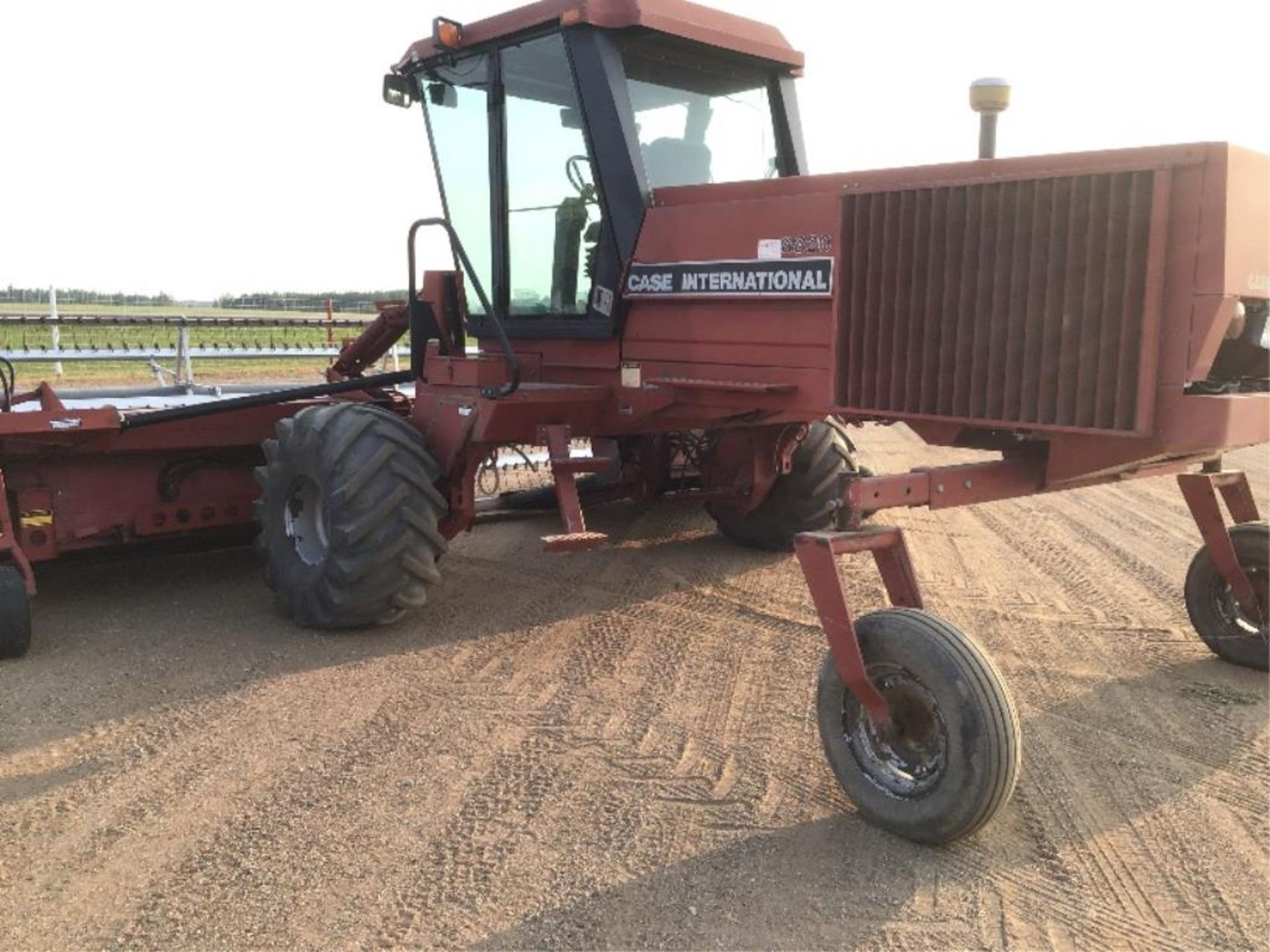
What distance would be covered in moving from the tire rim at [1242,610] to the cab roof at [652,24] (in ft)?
11.0

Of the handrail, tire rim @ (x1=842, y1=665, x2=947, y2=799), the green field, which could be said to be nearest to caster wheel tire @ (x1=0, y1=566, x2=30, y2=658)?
the handrail

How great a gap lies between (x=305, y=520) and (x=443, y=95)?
2516 mm

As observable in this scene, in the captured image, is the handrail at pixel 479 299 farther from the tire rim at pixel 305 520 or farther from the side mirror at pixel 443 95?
the tire rim at pixel 305 520

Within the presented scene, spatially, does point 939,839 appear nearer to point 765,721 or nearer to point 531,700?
point 765,721

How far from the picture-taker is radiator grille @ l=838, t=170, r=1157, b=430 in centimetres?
330

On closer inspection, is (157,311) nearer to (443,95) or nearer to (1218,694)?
(443,95)

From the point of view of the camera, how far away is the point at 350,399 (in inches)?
260

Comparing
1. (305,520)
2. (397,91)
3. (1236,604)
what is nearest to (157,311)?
(397,91)

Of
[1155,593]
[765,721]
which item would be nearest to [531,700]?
[765,721]

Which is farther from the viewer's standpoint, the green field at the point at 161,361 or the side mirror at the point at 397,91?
the green field at the point at 161,361

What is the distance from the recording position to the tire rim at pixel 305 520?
212 inches

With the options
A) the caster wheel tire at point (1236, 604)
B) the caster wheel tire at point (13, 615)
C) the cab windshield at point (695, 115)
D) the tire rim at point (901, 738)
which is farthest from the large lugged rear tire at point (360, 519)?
the caster wheel tire at point (1236, 604)

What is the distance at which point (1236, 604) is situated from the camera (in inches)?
188

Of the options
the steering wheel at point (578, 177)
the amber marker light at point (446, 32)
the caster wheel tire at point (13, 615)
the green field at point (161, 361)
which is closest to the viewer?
the caster wheel tire at point (13, 615)
